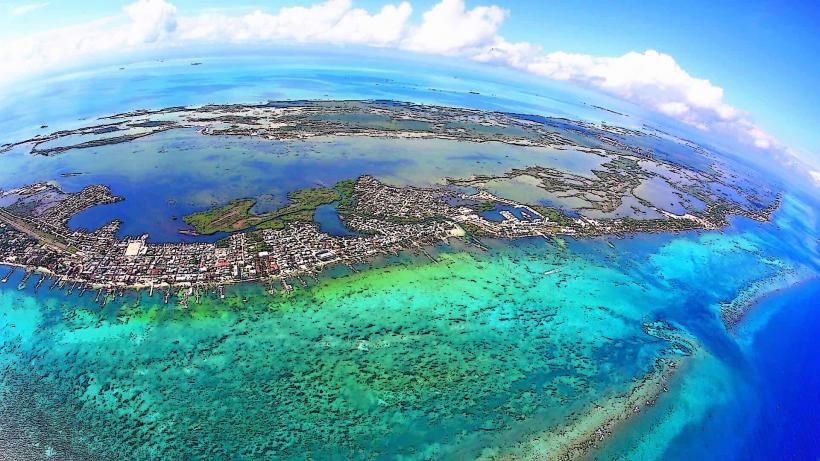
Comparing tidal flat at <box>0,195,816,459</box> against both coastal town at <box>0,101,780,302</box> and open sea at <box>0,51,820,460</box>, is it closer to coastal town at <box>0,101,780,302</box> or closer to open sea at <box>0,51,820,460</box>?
open sea at <box>0,51,820,460</box>

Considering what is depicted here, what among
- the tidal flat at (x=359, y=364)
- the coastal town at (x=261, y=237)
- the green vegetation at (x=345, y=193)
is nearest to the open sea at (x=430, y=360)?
the tidal flat at (x=359, y=364)

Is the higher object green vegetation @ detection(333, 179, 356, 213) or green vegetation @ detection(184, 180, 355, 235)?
green vegetation @ detection(333, 179, 356, 213)

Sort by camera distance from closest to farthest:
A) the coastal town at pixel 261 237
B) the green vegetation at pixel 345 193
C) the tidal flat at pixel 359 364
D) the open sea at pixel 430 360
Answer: the tidal flat at pixel 359 364
the open sea at pixel 430 360
the coastal town at pixel 261 237
the green vegetation at pixel 345 193

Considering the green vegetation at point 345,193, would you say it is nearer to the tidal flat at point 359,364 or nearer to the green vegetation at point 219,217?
the green vegetation at point 219,217

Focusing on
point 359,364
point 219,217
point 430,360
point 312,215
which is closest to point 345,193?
point 312,215

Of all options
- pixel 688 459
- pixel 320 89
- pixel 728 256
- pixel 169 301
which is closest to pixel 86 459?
pixel 169 301

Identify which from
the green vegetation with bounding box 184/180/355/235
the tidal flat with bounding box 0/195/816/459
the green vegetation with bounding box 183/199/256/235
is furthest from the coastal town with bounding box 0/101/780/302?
the tidal flat with bounding box 0/195/816/459
